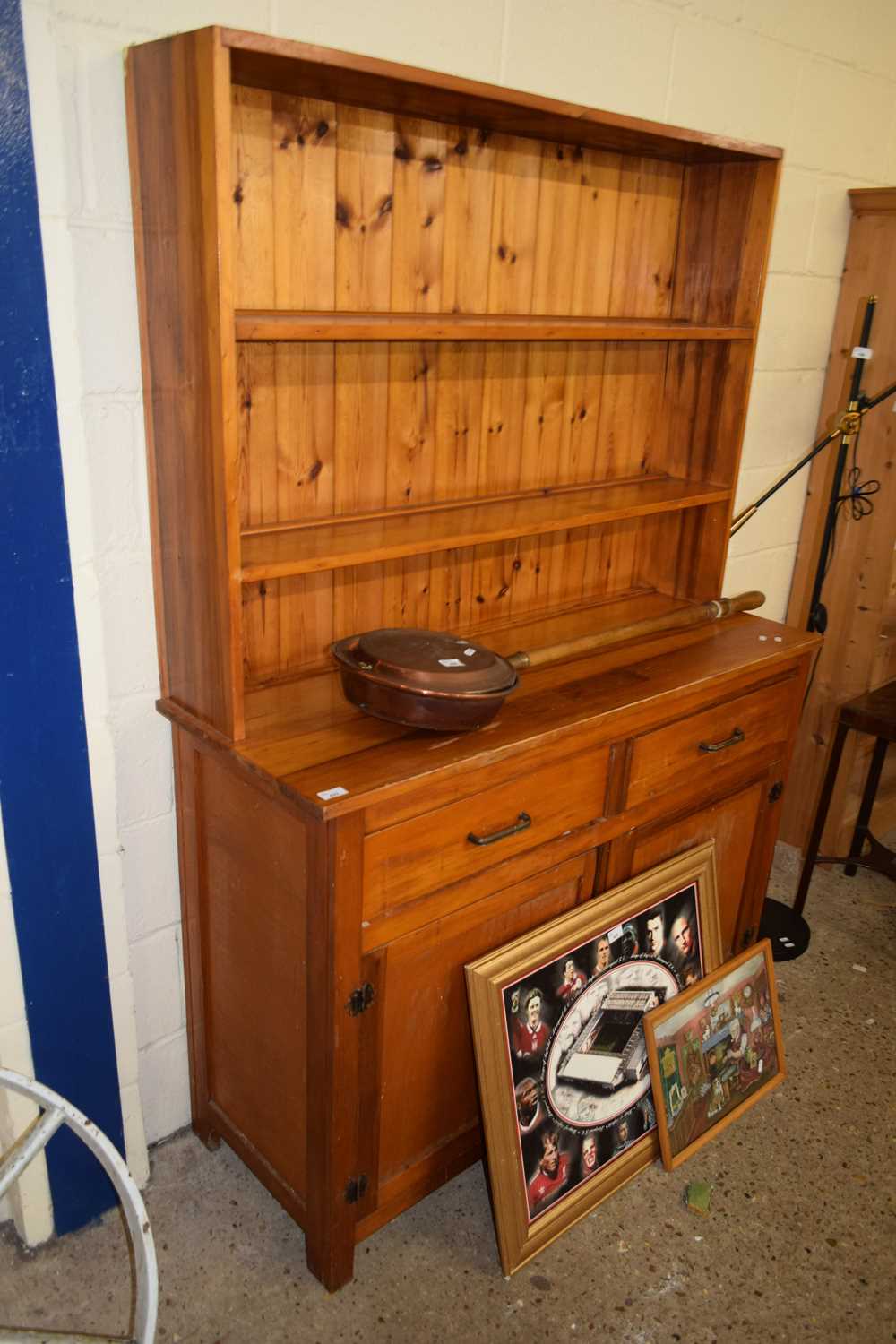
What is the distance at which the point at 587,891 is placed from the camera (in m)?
1.99

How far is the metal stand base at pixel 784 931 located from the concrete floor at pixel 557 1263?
53 cm

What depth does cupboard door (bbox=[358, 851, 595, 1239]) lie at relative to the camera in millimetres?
1682

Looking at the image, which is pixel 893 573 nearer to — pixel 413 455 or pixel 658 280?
pixel 658 280

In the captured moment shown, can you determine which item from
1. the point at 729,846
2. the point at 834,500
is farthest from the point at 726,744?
the point at 834,500

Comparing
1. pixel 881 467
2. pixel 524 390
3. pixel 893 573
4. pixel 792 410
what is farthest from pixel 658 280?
pixel 893 573

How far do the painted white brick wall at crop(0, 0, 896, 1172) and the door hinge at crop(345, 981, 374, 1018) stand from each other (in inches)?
18.7

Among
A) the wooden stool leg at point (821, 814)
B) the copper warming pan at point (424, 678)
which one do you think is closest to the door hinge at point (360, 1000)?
the copper warming pan at point (424, 678)

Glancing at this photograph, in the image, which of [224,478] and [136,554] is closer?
[224,478]

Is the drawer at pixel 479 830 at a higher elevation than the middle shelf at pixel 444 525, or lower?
lower

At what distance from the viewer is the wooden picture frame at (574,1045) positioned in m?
1.80

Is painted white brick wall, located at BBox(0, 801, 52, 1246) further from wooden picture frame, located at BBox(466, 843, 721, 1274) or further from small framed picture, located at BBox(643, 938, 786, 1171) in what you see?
small framed picture, located at BBox(643, 938, 786, 1171)

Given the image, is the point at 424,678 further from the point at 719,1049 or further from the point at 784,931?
the point at 784,931

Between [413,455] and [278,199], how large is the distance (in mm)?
502

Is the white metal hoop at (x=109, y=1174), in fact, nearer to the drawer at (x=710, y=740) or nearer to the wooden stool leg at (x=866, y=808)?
the drawer at (x=710, y=740)
